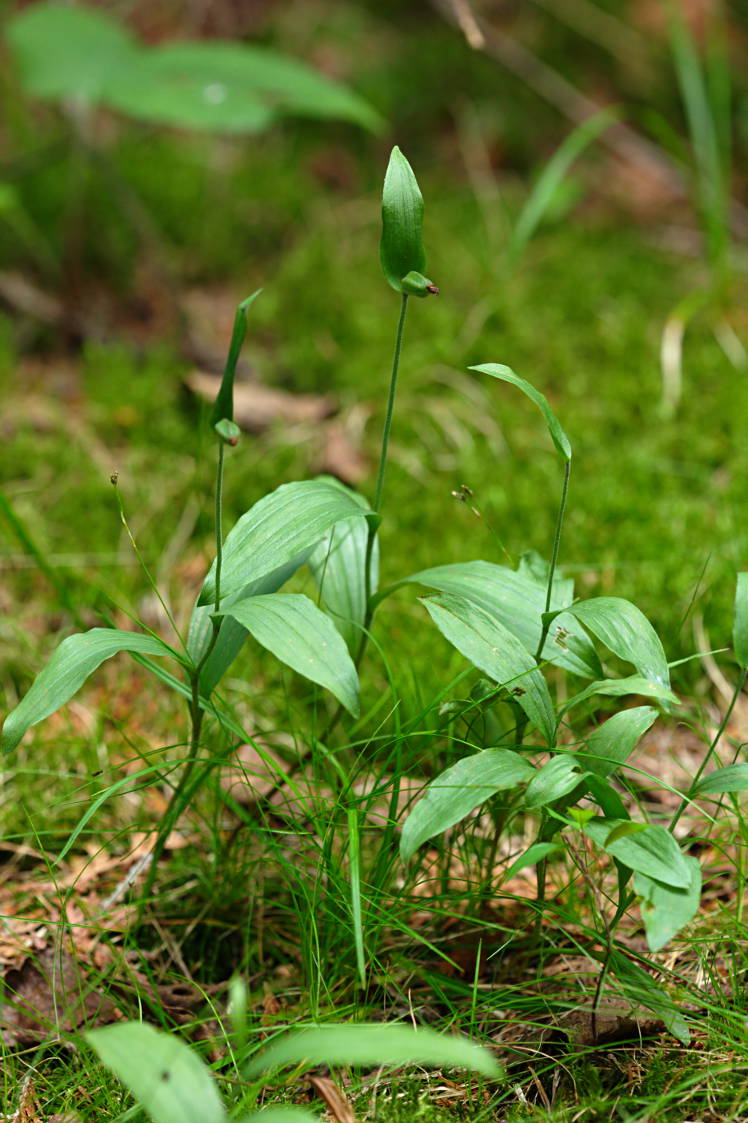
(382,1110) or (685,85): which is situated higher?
(685,85)

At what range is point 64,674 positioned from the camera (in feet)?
3.98

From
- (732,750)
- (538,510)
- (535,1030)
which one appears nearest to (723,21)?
(538,510)

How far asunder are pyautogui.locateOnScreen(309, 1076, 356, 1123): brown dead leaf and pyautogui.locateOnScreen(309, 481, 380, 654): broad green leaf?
61 cm

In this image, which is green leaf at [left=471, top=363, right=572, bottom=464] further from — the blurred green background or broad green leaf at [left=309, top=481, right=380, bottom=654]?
the blurred green background

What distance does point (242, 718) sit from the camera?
1.84 metres

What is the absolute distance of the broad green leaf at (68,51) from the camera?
2750 mm

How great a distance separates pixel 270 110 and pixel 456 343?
33.1 inches

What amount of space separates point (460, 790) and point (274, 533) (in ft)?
1.34

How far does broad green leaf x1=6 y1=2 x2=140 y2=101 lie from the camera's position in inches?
108

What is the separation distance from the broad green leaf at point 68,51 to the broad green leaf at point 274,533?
198 centimetres

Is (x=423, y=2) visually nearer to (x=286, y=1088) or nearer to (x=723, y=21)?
(x=723, y=21)

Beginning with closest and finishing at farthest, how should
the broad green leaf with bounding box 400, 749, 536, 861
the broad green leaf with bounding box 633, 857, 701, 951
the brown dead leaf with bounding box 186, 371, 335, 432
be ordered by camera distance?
1. the broad green leaf with bounding box 633, 857, 701, 951
2. the broad green leaf with bounding box 400, 749, 536, 861
3. the brown dead leaf with bounding box 186, 371, 335, 432

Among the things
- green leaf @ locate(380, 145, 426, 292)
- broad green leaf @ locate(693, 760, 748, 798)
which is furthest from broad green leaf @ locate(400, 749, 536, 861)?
green leaf @ locate(380, 145, 426, 292)

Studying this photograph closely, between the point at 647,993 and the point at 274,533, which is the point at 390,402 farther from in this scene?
the point at 647,993
